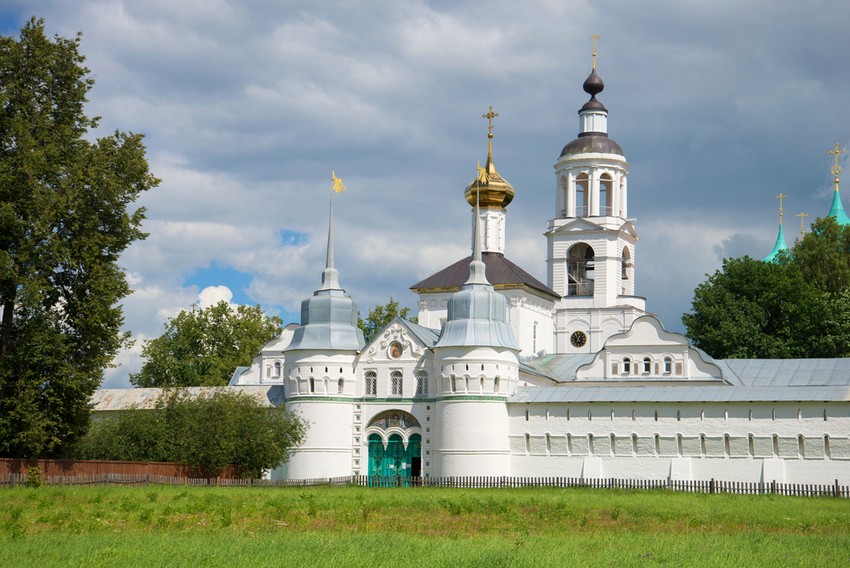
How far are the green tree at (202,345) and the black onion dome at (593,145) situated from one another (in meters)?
17.3

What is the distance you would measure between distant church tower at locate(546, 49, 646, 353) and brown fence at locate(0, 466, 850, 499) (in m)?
14.2

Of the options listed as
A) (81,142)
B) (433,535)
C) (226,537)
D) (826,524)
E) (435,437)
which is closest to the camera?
(226,537)

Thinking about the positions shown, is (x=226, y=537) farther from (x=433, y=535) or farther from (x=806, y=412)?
(x=806, y=412)

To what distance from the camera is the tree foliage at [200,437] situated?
131 feet

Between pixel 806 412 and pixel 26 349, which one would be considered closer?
pixel 26 349

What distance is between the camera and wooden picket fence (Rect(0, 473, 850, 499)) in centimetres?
3384

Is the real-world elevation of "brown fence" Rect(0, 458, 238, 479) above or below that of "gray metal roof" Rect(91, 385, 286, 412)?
below

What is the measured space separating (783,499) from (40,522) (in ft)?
60.6

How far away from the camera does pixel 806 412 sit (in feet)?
124

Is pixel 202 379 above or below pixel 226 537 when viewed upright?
above

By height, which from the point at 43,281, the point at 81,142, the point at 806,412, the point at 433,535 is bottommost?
the point at 433,535

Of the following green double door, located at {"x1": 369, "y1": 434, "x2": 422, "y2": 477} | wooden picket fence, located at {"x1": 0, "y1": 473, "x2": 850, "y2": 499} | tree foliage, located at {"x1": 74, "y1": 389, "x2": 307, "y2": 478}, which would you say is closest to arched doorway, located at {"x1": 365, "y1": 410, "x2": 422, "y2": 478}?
green double door, located at {"x1": 369, "y1": 434, "x2": 422, "y2": 477}

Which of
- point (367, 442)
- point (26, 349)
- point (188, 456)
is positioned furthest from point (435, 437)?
point (26, 349)

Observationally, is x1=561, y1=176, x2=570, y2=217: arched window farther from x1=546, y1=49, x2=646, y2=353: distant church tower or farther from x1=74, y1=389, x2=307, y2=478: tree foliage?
x1=74, y1=389, x2=307, y2=478: tree foliage
